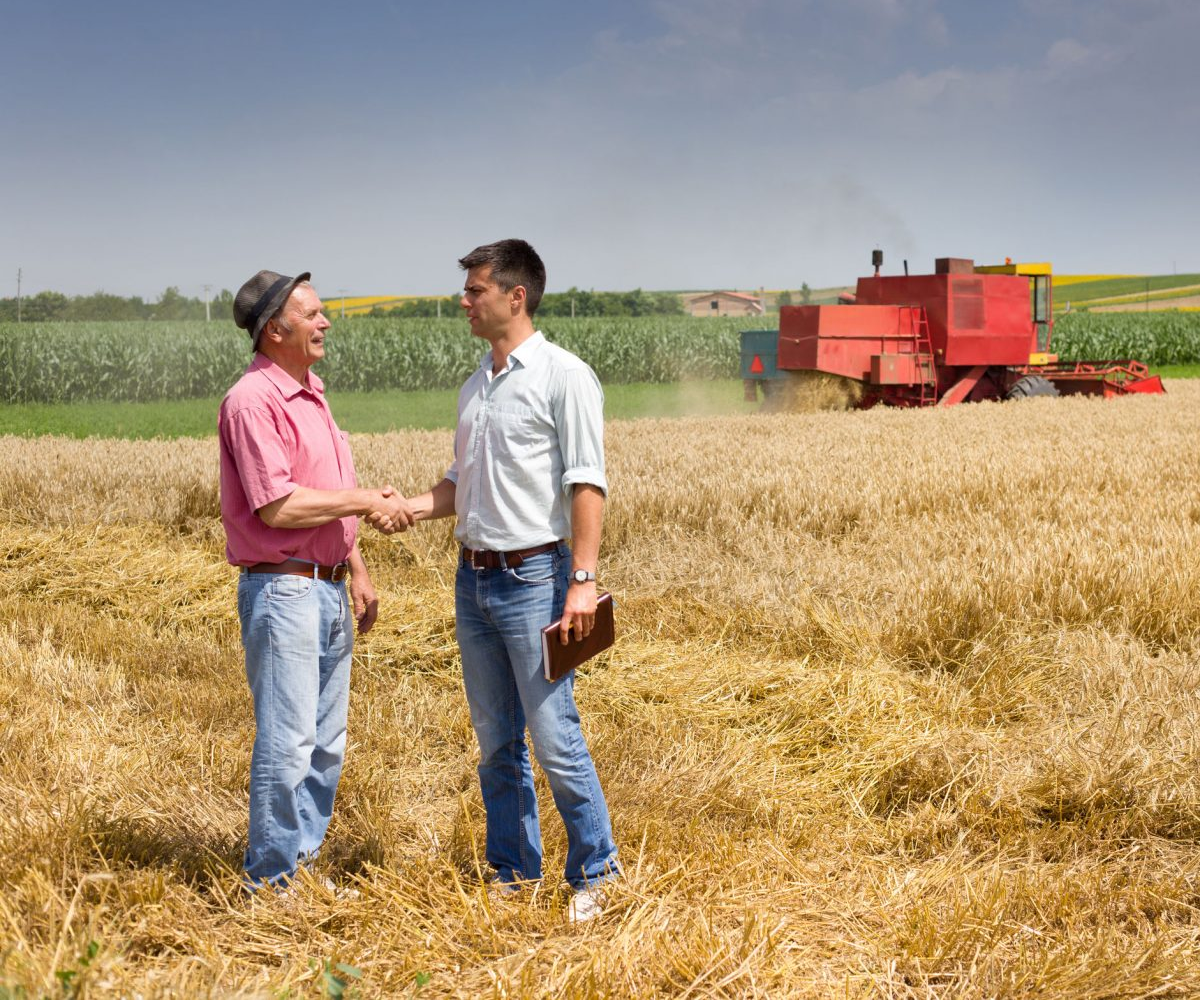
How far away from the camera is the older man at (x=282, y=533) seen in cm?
326

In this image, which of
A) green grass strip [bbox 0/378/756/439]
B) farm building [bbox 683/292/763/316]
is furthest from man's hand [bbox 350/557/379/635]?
farm building [bbox 683/292/763/316]

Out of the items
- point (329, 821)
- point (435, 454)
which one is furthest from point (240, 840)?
point (435, 454)

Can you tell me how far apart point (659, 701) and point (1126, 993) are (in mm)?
2822

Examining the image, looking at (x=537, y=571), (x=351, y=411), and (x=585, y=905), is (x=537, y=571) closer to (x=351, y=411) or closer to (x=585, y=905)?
(x=585, y=905)

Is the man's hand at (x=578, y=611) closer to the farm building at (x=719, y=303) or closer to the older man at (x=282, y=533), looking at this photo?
the older man at (x=282, y=533)

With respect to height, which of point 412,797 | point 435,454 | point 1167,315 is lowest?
point 412,797

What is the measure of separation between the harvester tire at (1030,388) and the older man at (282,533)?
17.1 m

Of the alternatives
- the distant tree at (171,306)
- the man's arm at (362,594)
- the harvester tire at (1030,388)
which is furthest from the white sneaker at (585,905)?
the distant tree at (171,306)

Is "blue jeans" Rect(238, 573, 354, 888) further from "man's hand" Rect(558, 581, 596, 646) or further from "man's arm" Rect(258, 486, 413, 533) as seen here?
"man's hand" Rect(558, 581, 596, 646)

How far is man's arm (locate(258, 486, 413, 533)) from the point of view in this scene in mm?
3238

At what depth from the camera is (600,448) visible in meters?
3.41

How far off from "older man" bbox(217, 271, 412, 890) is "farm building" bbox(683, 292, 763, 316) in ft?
334

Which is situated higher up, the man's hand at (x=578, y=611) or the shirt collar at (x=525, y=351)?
the shirt collar at (x=525, y=351)

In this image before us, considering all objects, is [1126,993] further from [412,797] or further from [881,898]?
[412,797]
